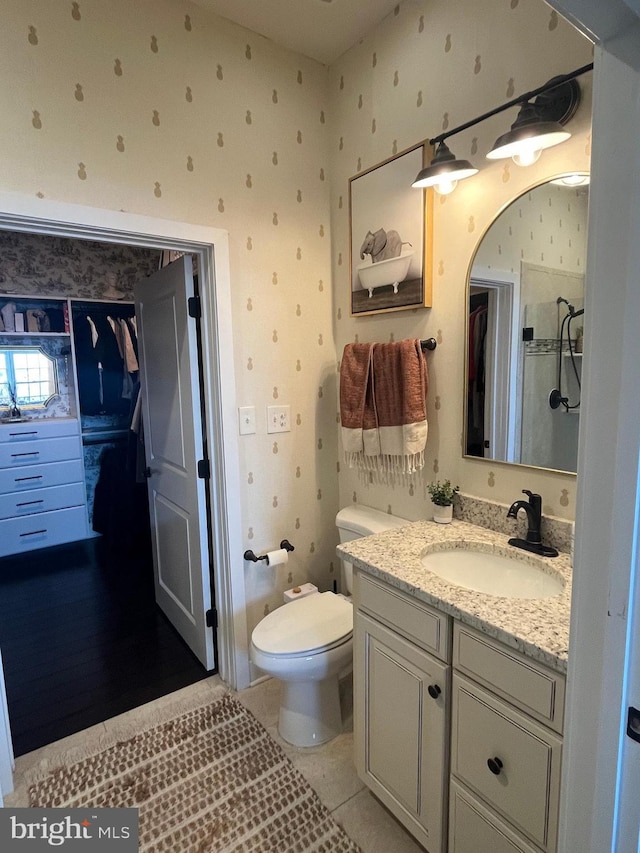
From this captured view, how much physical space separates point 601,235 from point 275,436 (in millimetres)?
1691

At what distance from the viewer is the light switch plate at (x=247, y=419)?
2113 mm

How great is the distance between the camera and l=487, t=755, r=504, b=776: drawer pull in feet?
3.67

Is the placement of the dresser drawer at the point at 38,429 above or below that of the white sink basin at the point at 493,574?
above

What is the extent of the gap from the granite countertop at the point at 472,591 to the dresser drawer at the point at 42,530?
3377mm

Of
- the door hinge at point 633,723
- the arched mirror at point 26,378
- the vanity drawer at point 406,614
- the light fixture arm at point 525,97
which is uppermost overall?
the light fixture arm at point 525,97

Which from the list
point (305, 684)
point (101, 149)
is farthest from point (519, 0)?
point (305, 684)

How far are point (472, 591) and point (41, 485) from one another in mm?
3774

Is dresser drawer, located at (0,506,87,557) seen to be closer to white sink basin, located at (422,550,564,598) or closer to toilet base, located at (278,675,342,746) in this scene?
toilet base, located at (278,675,342,746)

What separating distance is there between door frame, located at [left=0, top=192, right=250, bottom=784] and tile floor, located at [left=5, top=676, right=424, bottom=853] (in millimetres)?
152

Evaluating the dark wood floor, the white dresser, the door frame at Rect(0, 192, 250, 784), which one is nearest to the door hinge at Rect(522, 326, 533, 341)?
the door frame at Rect(0, 192, 250, 784)

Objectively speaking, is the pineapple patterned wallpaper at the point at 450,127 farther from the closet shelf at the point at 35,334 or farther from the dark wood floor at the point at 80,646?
the closet shelf at the point at 35,334

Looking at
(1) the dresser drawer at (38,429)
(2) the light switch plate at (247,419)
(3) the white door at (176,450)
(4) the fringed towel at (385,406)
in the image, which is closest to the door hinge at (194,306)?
(3) the white door at (176,450)

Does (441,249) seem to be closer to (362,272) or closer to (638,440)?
(362,272)

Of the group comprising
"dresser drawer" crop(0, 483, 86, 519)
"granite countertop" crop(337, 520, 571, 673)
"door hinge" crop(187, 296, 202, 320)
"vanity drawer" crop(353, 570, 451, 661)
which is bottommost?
"dresser drawer" crop(0, 483, 86, 519)
